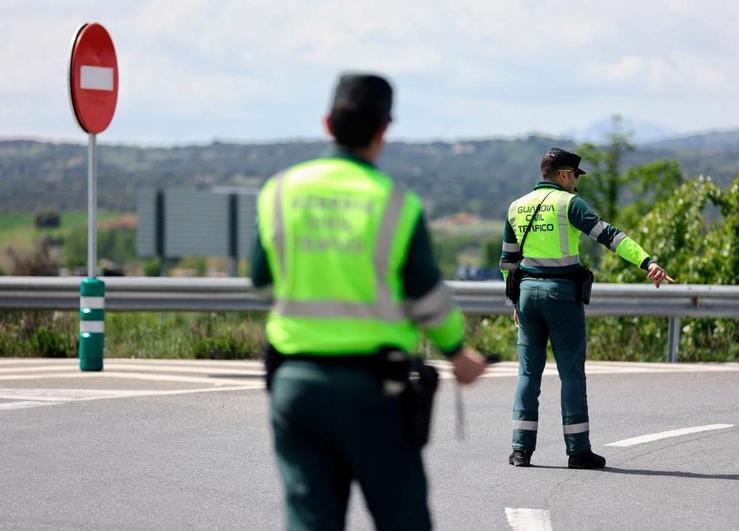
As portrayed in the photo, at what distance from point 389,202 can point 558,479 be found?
449cm

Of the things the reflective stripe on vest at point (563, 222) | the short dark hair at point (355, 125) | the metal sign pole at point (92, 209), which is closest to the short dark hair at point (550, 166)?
the reflective stripe on vest at point (563, 222)

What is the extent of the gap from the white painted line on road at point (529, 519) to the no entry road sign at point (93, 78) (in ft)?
24.3

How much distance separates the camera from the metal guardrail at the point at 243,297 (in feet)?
48.9

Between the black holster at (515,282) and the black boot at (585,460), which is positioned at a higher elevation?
the black holster at (515,282)

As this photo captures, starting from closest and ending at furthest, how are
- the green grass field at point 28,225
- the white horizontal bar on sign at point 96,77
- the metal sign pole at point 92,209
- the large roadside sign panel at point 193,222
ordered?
the metal sign pole at point 92,209, the white horizontal bar on sign at point 96,77, the large roadside sign panel at point 193,222, the green grass field at point 28,225

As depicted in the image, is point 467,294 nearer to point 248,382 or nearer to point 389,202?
point 248,382

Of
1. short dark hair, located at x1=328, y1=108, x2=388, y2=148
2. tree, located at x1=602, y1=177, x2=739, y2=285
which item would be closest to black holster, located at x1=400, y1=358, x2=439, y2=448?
short dark hair, located at x1=328, y1=108, x2=388, y2=148

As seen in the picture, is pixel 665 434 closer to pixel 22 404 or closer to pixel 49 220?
pixel 22 404

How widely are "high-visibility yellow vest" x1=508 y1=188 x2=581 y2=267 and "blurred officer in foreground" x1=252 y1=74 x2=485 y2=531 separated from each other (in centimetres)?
452

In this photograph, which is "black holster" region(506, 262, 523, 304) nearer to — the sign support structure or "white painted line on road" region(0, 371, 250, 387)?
"white painted line on road" region(0, 371, 250, 387)

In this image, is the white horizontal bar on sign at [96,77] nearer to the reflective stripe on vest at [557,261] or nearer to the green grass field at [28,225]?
the reflective stripe on vest at [557,261]

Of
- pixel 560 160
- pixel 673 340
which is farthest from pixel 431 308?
pixel 673 340

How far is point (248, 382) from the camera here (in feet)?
41.5

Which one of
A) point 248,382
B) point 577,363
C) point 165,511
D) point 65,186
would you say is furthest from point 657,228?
point 65,186
